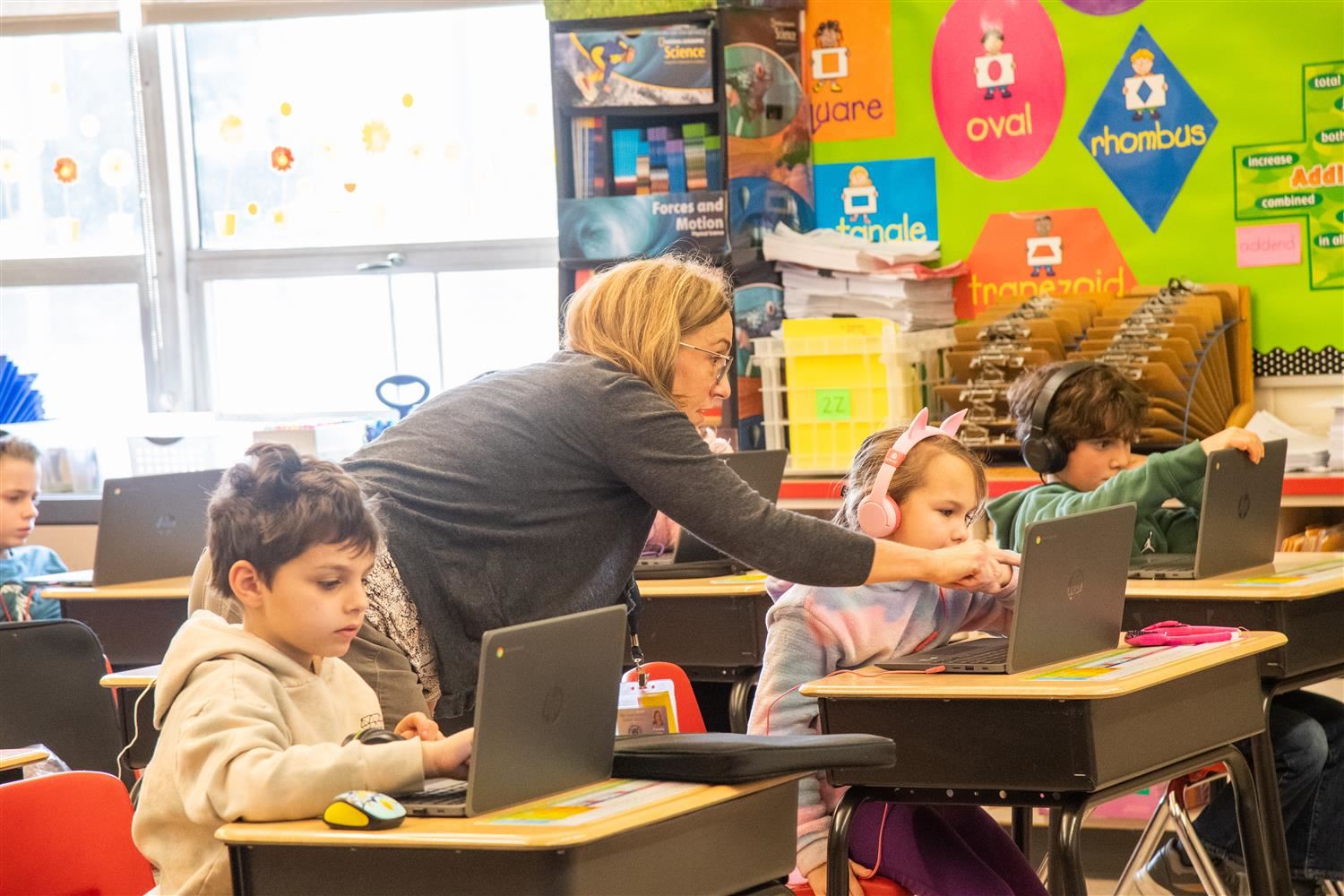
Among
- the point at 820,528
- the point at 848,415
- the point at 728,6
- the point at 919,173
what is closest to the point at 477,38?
the point at 728,6

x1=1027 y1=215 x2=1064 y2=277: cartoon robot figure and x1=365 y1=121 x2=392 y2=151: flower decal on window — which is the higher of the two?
x1=365 y1=121 x2=392 y2=151: flower decal on window

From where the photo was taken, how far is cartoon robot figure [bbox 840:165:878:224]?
4.87 m

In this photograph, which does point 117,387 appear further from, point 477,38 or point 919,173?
point 919,173

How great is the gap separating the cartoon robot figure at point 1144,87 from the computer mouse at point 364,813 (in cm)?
359

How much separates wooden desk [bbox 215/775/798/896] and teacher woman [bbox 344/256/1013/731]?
20.3 inches

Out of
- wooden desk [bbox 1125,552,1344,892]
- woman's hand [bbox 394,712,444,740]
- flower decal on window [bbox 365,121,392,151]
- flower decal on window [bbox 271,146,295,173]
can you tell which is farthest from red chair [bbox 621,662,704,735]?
flower decal on window [bbox 271,146,295,173]

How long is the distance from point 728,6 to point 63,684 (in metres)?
2.58

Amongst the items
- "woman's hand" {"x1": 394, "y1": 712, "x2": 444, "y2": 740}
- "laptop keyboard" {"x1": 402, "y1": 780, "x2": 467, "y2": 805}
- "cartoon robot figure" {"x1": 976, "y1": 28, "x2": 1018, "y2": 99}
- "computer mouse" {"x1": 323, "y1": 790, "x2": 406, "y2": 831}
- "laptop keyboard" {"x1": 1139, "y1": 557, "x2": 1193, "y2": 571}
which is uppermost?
"cartoon robot figure" {"x1": 976, "y1": 28, "x2": 1018, "y2": 99}

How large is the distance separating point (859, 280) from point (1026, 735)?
2.59 m

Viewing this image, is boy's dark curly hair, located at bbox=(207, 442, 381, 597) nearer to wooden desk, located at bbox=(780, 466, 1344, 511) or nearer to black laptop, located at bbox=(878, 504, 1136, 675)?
black laptop, located at bbox=(878, 504, 1136, 675)

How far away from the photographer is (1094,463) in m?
3.22

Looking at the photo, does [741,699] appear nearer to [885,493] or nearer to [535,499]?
[885,493]

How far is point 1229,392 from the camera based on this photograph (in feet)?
14.0

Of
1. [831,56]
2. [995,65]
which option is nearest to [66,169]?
[831,56]
